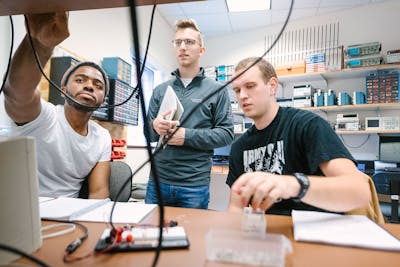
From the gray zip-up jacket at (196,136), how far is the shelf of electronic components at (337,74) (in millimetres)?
2424

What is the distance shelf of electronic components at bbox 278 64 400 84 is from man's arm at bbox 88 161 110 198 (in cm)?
302

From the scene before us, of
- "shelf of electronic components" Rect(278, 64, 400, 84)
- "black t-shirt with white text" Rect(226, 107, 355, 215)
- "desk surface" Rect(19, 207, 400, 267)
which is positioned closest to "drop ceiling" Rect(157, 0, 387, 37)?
"shelf of electronic components" Rect(278, 64, 400, 84)

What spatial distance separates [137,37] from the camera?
280mm

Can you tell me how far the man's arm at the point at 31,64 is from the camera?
68cm

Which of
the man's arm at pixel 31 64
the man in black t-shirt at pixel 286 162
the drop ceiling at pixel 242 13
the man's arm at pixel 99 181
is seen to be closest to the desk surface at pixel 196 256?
the man in black t-shirt at pixel 286 162

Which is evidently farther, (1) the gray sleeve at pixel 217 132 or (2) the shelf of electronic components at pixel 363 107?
(2) the shelf of electronic components at pixel 363 107

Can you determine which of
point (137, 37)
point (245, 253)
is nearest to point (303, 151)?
point (245, 253)

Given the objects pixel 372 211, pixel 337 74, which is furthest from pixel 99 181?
pixel 337 74

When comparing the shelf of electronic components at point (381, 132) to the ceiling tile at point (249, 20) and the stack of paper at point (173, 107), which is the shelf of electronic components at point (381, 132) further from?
the stack of paper at point (173, 107)

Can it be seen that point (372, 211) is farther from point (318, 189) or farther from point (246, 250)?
point (246, 250)

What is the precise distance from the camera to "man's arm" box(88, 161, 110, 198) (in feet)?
4.08

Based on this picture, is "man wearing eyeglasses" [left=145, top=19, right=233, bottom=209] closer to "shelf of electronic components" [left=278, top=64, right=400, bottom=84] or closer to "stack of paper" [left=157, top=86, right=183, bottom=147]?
"stack of paper" [left=157, top=86, right=183, bottom=147]

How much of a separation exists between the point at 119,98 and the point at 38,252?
1.95 metres

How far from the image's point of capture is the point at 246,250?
0.46 metres
